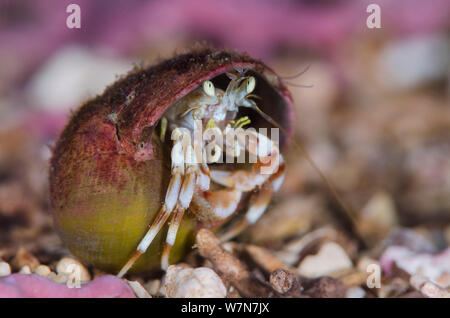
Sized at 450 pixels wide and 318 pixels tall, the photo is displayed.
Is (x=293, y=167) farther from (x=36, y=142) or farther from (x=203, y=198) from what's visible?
(x=36, y=142)

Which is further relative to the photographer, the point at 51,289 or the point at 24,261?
the point at 24,261

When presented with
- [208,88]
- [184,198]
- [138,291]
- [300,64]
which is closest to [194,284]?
[138,291]

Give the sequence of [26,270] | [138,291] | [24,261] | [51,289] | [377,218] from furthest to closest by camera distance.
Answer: [377,218], [24,261], [26,270], [138,291], [51,289]

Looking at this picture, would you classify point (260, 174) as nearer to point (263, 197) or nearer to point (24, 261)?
point (263, 197)

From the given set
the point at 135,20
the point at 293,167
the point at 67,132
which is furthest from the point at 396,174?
the point at 135,20

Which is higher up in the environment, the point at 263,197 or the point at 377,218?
the point at 263,197

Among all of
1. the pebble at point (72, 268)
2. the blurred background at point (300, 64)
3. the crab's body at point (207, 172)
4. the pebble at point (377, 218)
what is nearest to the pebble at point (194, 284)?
the crab's body at point (207, 172)
